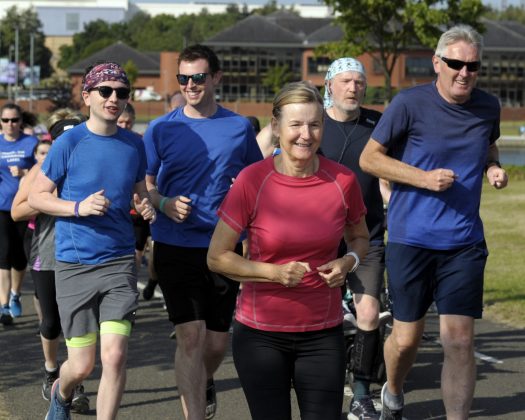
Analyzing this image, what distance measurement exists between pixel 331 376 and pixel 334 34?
10005cm

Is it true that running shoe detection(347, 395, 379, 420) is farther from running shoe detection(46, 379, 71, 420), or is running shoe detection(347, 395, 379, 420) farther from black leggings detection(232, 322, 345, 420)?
black leggings detection(232, 322, 345, 420)

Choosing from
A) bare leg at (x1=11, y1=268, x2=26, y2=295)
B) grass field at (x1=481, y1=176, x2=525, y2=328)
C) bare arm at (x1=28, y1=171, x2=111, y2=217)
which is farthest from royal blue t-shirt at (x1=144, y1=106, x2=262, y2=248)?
grass field at (x1=481, y1=176, x2=525, y2=328)

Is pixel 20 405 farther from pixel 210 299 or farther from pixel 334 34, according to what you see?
pixel 334 34

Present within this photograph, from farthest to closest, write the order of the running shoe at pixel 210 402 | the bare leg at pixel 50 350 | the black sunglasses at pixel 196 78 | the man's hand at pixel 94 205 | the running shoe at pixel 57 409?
1. the bare leg at pixel 50 350
2. the running shoe at pixel 210 402
3. the black sunglasses at pixel 196 78
4. the running shoe at pixel 57 409
5. the man's hand at pixel 94 205

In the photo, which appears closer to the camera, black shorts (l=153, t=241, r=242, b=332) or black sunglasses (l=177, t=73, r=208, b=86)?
black shorts (l=153, t=241, r=242, b=332)

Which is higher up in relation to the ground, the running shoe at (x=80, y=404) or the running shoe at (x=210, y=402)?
the running shoe at (x=210, y=402)

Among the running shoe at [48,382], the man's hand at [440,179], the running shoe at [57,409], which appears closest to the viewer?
the man's hand at [440,179]

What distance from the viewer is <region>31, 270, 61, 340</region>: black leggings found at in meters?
7.30

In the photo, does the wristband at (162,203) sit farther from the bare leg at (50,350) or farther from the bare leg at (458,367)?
the bare leg at (458,367)

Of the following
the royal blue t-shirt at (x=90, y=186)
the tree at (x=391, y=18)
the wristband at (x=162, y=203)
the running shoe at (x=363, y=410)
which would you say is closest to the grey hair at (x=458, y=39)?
the wristband at (x=162, y=203)

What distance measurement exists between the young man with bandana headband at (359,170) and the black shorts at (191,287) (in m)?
1.14

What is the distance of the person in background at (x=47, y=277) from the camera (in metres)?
7.30

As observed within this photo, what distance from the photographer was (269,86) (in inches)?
4380

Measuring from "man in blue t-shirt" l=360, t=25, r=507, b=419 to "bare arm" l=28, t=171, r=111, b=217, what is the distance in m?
1.53
